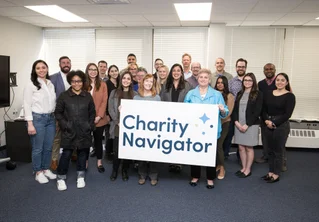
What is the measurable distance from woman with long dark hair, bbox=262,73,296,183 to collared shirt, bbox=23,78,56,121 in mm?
2658

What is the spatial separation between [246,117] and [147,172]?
1.45 m

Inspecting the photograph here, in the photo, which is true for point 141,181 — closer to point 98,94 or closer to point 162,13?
point 98,94

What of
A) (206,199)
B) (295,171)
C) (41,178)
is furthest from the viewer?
(295,171)

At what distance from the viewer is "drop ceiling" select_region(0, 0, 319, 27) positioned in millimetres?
3824

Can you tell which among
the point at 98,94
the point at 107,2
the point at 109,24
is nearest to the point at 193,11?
the point at 107,2

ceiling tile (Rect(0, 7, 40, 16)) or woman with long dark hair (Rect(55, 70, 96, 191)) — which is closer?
woman with long dark hair (Rect(55, 70, 96, 191))

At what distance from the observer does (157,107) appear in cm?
298

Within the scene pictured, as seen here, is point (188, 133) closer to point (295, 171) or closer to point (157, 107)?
point (157, 107)

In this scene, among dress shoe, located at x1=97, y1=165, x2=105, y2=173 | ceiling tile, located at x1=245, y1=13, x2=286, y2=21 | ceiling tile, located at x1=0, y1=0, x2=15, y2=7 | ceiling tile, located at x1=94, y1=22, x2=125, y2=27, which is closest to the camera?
dress shoe, located at x1=97, y1=165, x2=105, y2=173

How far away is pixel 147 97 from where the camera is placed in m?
3.12

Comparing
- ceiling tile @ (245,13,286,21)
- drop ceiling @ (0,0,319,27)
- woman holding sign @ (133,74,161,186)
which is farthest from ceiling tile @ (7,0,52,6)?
ceiling tile @ (245,13,286,21)

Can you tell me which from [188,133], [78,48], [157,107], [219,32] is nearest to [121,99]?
[157,107]

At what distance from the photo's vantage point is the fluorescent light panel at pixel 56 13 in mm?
4187

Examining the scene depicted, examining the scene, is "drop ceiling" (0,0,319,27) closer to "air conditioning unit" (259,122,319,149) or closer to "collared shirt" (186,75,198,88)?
"collared shirt" (186,75,198,88)
